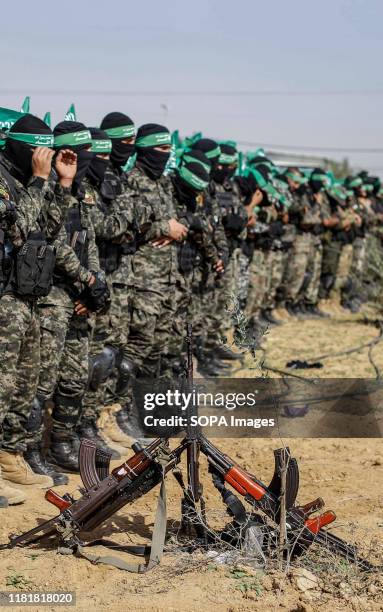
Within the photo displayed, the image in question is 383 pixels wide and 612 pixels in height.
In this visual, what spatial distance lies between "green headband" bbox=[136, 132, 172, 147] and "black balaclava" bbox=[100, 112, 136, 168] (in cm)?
17

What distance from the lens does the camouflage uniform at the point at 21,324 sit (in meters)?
5.09

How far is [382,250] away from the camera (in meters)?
17.1

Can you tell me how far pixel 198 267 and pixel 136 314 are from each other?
6.27 feet

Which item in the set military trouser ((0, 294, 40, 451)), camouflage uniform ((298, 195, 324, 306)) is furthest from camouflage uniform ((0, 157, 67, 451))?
camouflage uniform ((298, 195, 324, 306))

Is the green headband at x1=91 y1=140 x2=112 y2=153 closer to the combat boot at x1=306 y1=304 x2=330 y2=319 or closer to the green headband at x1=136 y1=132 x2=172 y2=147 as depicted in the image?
the green headband at x1=136 y1=132 x2=172 y2=147

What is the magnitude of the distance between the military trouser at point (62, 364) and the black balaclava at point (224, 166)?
4.37 meters

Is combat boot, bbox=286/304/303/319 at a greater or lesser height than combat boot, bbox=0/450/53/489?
greater

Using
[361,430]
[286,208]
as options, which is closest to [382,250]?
[286,208]

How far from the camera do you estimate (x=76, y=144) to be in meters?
5.87

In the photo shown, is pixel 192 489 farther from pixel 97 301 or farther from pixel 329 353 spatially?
pixel 329 353

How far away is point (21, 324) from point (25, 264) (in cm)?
36

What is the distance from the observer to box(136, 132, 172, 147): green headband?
7.45m

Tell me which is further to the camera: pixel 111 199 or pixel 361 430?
pixel 361 430

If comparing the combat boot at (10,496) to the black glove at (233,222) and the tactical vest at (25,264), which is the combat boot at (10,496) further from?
the black glove at (233,222)
